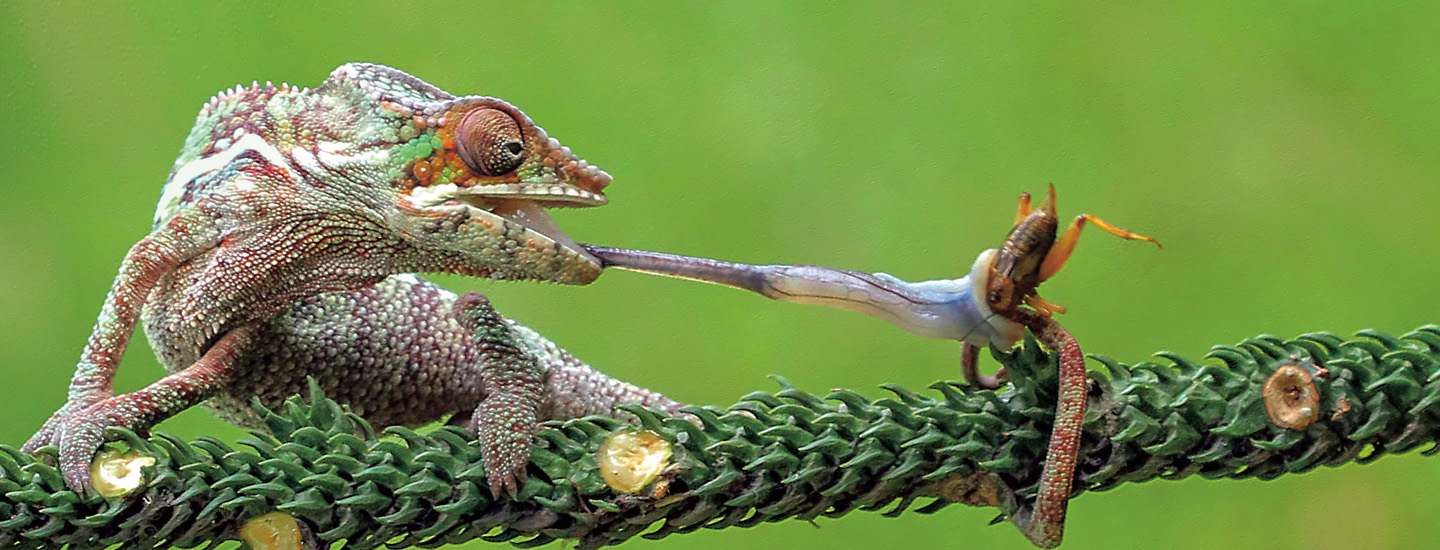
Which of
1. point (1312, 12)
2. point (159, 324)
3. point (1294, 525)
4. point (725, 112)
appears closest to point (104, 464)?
point (159, 324)

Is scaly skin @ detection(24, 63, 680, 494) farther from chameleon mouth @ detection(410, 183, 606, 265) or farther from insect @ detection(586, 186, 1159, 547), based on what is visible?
insect @ detection(586, 186, 1159, 547)

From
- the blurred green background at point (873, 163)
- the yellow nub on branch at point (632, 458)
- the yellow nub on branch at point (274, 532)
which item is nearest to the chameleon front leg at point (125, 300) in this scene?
the yellow nub on branch at point (274, 532)

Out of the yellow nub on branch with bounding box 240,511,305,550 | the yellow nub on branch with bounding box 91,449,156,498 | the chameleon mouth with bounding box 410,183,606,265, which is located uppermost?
the chameleon mouth with bounding box 410,183,606,265

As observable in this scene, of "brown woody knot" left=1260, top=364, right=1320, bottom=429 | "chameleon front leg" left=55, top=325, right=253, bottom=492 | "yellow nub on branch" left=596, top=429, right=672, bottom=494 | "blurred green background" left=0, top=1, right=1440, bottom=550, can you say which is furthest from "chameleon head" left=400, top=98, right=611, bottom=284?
"blurred green background" left=0, top=1, right=1440, bottom=550

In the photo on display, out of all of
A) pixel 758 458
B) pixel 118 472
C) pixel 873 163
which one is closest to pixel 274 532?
pixel 118 472

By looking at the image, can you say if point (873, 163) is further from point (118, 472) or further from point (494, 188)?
point (118, 472)

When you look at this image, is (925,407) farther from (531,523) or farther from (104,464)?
(104,464)

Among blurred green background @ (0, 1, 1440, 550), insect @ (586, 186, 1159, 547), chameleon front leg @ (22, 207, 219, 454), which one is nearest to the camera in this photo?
insect @ (586, 186, 1159, 547)
